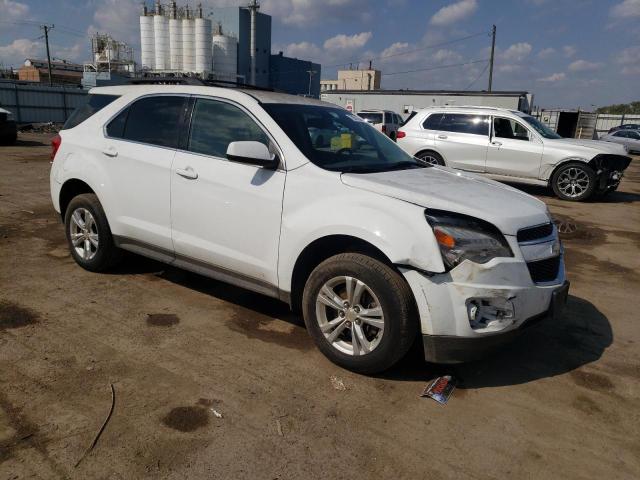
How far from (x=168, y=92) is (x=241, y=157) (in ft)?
4.43

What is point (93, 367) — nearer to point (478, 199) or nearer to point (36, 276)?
point (36, 276)

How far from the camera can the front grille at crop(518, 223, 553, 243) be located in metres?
3.06

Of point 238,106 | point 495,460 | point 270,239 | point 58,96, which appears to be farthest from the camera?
point 58,96

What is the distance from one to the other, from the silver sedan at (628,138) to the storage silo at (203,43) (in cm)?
4224

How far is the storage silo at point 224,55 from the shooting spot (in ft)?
184

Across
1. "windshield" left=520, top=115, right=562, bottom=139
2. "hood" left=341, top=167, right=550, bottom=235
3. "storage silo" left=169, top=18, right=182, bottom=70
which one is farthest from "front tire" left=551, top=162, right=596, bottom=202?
"storage silo" left=169, top=18, right=182, bottom=70

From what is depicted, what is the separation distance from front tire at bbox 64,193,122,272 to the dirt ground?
21cm

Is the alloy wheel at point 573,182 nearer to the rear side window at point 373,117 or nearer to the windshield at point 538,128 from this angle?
the windshield at point 538,128

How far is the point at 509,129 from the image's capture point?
426 inches

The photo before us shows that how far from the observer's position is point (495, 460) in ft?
8.28

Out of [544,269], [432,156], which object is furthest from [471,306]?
[432,156]

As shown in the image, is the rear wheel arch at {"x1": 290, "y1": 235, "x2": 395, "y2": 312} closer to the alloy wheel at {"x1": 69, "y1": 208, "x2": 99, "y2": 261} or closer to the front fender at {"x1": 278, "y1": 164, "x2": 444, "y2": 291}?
the front fender at {"x1": 278, "y1": 164, "x2": 444, "y2": 291}

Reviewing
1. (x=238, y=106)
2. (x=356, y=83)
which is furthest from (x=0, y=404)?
(x=356, y=83)

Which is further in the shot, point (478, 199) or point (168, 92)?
point (168, 92)
